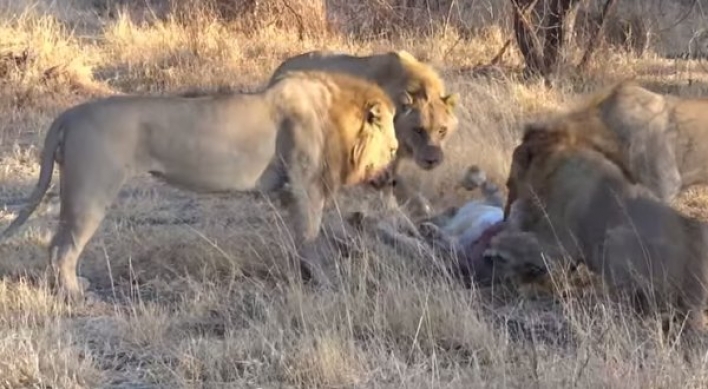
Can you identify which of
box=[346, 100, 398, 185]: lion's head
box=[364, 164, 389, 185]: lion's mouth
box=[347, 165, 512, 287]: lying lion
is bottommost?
box=[347, 165, 512, 287]: lying lion

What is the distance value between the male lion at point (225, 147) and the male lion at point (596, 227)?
92cm

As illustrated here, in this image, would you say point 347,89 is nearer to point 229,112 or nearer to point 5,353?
point 229,112

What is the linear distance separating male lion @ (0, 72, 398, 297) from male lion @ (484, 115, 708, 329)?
0.92 meters

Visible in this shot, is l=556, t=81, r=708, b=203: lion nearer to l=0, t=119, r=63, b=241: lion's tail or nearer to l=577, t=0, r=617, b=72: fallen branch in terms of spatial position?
l=0, t=119, r=63, b=241: lion's tail

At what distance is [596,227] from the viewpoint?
6086mm

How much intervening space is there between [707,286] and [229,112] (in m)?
2.55

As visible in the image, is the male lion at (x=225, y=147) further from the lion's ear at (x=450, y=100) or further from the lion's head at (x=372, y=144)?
the lion's ear at (x=450, y=100)

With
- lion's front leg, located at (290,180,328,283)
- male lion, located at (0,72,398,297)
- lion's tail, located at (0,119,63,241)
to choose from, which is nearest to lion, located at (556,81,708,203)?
male lion, located at (0,72,398,297)

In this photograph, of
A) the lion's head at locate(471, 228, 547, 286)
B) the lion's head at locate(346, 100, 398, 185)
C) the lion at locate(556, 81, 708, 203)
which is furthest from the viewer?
the lion at locate(556, 81, 708, 203)

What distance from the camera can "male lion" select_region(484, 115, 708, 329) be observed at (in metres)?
5.66

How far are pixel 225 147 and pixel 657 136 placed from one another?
271 cm

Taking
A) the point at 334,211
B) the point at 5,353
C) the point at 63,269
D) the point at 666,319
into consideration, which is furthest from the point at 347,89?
the point at 5,353

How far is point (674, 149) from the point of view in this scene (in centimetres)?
776

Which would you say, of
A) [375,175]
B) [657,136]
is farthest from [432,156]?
[657,136]
